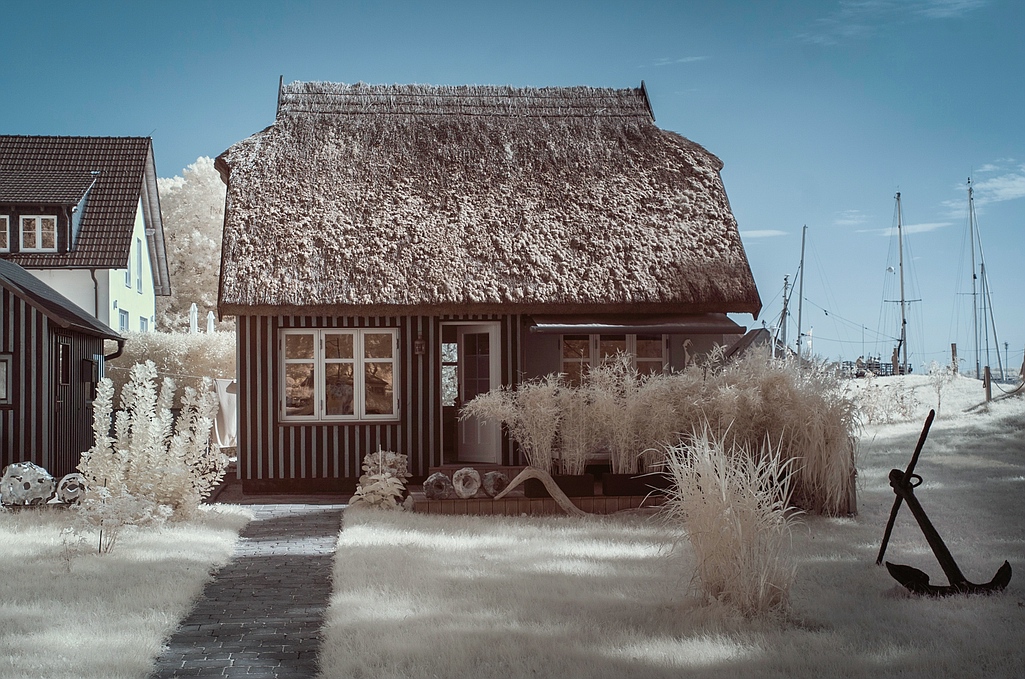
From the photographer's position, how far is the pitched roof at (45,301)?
11016 mm

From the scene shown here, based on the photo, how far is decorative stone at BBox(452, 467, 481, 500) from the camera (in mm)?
9312

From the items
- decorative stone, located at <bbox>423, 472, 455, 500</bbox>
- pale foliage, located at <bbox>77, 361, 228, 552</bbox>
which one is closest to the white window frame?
pale foliage, located at <bbox>77, 361, 228, 552</bbox>

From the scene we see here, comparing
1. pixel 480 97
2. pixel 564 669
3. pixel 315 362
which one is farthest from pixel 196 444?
pixel 480 97

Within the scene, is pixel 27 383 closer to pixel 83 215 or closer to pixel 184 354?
pixel 184 354

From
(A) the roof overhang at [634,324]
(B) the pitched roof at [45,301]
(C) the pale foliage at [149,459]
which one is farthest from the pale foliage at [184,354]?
(C) the pale foliage at [149,459]

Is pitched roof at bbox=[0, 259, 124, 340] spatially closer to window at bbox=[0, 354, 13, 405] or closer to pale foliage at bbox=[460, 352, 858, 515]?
window at bbox=[0, 354, 13, 405]

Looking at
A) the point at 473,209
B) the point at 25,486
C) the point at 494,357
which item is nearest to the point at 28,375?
the point at 25,486

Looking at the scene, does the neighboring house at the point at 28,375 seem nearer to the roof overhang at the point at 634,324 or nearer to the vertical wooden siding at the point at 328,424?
the vertical wooden siding at the point at 328,424

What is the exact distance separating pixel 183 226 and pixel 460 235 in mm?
20288

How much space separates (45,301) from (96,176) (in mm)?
9532

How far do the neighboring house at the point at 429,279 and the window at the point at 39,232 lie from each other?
26.2 ft

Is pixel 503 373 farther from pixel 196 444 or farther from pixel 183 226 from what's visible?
pixel 183 226

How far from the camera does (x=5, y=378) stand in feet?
36.5

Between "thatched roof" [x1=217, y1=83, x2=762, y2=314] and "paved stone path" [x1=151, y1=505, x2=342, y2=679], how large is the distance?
3.84 meters
